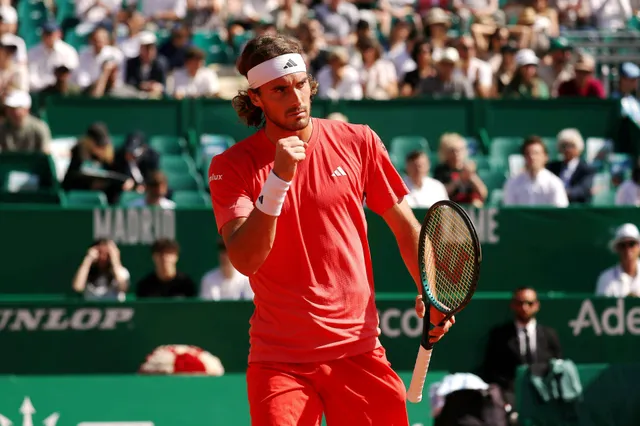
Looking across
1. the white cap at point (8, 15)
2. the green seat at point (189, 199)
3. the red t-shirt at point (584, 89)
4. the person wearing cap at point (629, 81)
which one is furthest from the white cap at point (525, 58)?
the white cap at point (8, 15)

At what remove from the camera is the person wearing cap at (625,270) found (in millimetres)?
10156

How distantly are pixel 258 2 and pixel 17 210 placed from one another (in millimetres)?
6391

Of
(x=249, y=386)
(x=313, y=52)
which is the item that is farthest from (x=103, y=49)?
(x=249, y=386)

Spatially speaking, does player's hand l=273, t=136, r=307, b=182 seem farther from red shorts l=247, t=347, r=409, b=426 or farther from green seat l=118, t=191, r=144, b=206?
green seat l=118, t=191, r=144, b=206

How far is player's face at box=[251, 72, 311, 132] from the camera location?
413 cm

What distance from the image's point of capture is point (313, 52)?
14.0 metres

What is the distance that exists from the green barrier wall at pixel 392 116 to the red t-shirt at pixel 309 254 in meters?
8.78

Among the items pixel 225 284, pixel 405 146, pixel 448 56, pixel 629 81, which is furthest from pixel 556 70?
pixel 225 284

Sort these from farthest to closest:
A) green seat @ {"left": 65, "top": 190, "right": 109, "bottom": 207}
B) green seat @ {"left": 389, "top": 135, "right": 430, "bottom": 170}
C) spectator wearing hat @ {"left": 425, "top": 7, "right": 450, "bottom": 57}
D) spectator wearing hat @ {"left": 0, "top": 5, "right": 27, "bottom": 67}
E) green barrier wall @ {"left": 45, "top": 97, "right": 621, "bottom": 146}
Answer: spectator wearing hat @ {"left": 425, "top": 7, "right": 450, "bottom": 57}
spectator wearing hat @ {"left": 0, "top": 5, "right": 27, "bottom": 67}
green barrier wall @ {"left": 45, "top": 97, "right": 621, "bottom": 146}
green seat @ {"left": 389, "top": 135, "right": 430, "bottom": 170}
green seat @ {"left": 65, "top": 190, "right": 109, "bottom": 207}

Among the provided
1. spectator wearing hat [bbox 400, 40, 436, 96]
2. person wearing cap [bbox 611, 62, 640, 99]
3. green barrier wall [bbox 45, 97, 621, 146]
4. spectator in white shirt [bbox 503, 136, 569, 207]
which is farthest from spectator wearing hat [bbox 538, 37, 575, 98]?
spectator in white shirt [bbox 503, 136, 569, 207]

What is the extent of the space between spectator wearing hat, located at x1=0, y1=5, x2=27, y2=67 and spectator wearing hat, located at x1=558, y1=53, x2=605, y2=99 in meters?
5.94

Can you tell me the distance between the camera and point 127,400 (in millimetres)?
7562

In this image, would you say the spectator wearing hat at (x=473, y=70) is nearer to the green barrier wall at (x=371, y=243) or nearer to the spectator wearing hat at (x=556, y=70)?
the spectator wearing hat at (x=556, y=70)

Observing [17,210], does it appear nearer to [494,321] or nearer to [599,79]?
[494,321]
